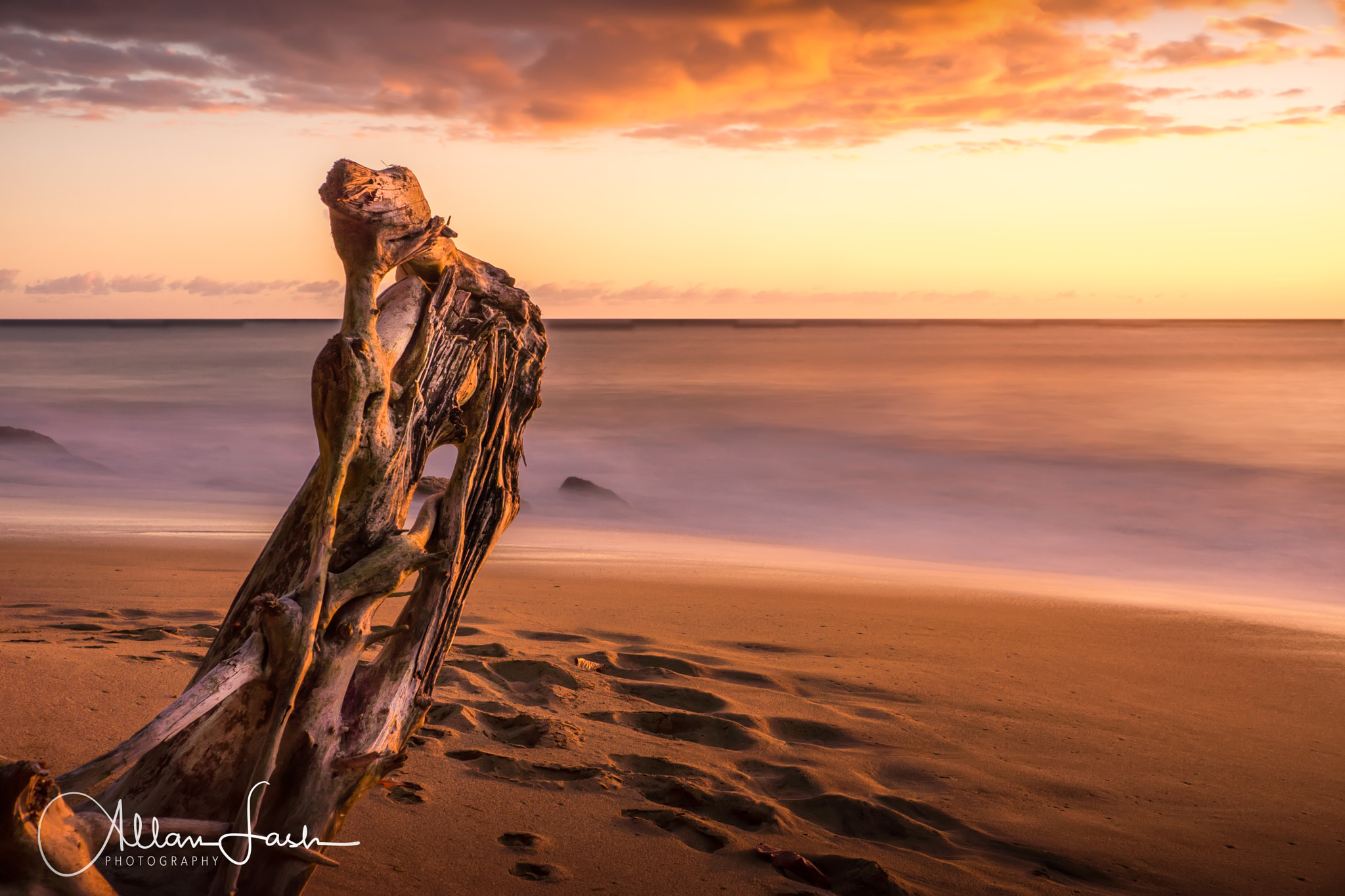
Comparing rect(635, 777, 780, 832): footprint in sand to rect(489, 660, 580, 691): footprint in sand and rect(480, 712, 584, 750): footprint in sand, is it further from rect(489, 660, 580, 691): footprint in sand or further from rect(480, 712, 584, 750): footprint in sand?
rect(489, 660, 580, 691): footprint in sand

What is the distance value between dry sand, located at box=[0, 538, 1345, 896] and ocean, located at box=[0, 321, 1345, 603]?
3.83 m

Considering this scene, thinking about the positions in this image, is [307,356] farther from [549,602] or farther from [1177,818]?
[1177,818]

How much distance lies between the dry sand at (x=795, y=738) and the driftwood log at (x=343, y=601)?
509 mm

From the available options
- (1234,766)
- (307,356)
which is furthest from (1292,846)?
(307,356)

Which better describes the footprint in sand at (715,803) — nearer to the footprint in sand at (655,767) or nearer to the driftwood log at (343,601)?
the footprint in sand at (655,767)

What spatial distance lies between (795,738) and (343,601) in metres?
2.55

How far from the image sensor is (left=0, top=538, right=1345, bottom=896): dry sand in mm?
3082

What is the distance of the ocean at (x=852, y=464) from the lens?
11227 millimetres

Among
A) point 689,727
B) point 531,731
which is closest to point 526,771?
point 531,731

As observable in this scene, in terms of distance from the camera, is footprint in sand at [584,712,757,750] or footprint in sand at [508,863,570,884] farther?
footprint in sand at [584,712,757,750]

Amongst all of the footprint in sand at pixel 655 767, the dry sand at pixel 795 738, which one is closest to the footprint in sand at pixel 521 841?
the dry sand at pixel 795 738

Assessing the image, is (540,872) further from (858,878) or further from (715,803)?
(858,878)

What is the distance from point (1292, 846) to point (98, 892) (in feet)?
12.3

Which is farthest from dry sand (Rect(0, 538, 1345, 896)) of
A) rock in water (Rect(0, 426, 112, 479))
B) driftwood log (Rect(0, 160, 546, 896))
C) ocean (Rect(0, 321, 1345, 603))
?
rock in water (Rect(0, 426, 112, 479))
